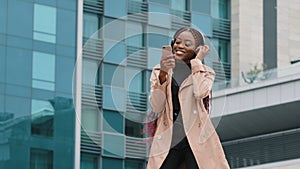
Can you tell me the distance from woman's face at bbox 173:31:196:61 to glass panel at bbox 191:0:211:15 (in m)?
49.5

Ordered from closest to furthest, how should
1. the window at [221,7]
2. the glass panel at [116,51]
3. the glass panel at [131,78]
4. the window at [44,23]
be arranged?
the glass panel at [131,78] → the glass panel at [116,51] → the window at [44,23] → the window at [221,7]

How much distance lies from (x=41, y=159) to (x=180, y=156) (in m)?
41.7

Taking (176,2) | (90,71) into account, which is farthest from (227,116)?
(90,71)

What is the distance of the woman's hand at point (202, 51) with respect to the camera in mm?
17516

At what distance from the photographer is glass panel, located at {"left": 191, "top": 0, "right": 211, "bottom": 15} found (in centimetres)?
6738

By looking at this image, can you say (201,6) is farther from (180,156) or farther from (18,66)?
(180,156)

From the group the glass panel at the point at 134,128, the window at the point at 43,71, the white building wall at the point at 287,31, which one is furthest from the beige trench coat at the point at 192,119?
the white building wall at the point at 287,31

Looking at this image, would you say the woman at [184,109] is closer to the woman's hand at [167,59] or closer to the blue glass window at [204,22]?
the woman's hand at [167,59]

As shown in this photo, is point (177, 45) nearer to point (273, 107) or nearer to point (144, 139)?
point (144, 139)

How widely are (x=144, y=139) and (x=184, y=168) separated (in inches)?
30.7

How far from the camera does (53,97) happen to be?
59438 mm

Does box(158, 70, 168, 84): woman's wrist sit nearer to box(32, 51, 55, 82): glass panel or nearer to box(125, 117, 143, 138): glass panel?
box(125, 117, 143, 138): glass panel

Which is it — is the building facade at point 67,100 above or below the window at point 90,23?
below

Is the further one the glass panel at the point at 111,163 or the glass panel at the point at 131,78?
the glass panel at the point at 111,163
